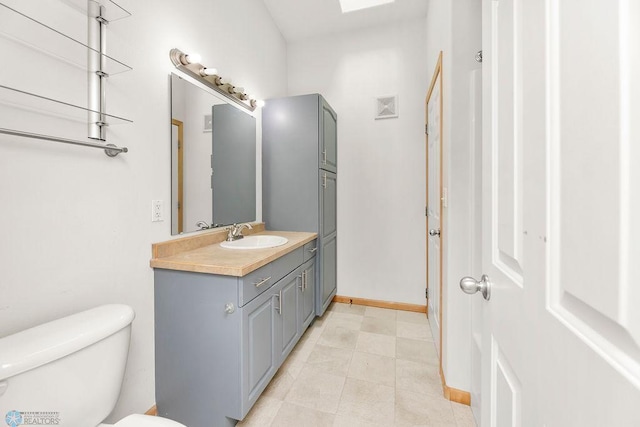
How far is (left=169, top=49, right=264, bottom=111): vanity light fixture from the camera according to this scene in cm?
156

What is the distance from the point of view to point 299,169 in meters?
2.44

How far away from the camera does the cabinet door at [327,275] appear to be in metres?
2.46

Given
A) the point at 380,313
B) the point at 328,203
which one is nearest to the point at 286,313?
the point at 328,203

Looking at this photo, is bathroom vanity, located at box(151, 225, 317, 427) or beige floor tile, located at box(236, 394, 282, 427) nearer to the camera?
bathroom vanity, located at box(151, 225, 317, 427)

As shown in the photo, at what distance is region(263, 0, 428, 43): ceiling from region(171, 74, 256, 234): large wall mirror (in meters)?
1.20

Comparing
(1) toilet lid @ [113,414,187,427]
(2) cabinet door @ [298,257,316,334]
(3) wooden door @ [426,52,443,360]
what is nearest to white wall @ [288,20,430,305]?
(3) wooden door @ [426,52,443,360]

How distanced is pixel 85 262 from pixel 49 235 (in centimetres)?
17

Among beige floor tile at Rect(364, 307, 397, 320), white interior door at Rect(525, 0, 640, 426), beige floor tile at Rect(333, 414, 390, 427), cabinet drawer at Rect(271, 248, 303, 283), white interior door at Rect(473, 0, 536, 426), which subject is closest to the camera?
white interior door at Rect(525, 0, 640, 426)

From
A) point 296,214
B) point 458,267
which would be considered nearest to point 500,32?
point 458,267

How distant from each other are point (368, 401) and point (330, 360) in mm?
439

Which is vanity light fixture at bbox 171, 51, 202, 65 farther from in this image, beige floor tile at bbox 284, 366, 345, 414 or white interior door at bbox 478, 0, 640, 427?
beige floor tile at bbox 284, 366, 345, 414

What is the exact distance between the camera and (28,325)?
3.16 ft

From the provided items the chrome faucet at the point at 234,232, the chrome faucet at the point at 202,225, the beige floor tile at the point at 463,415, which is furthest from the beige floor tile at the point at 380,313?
the chrome faucet at the point at 202,225

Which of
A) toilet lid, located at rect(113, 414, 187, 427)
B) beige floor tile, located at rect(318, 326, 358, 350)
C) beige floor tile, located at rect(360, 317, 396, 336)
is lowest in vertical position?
beige floor tile, located at rect(318, 326, 358, 350)
